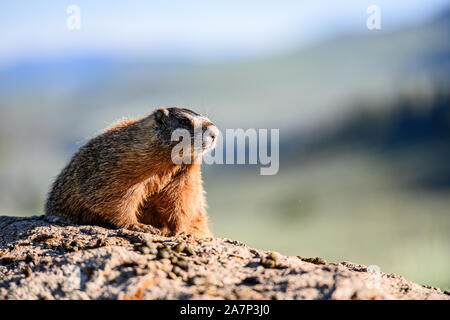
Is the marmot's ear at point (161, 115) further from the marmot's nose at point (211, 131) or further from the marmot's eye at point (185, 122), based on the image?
the marmot's nose at point (211, 131)

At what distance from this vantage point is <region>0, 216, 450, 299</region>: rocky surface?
6.59 metres

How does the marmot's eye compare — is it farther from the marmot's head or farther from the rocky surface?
the rocky surface

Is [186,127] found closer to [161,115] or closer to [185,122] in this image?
[185,122]

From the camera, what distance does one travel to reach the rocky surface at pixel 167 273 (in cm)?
659

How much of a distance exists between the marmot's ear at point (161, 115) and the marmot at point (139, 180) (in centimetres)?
2

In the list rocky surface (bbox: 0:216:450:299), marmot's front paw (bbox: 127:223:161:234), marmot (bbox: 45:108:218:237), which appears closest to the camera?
rocky surface (bbox: 0:216:450:299)

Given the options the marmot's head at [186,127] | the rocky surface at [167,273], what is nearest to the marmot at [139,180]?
the marmot's head at [186,127]

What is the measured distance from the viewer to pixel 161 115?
33.3 feet

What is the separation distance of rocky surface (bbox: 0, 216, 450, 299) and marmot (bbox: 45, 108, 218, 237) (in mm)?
985

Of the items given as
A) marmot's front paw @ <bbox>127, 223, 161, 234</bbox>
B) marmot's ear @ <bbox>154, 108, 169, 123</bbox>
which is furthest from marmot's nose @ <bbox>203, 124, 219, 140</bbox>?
marmot's front paw @ <bbox>127, 223, 161, 234</bbox>

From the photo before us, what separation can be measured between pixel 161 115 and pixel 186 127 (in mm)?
546

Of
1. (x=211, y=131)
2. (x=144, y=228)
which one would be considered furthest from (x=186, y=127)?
(x=144, y=228)

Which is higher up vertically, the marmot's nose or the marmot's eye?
the marmot's eye

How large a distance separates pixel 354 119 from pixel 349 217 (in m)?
58.5
